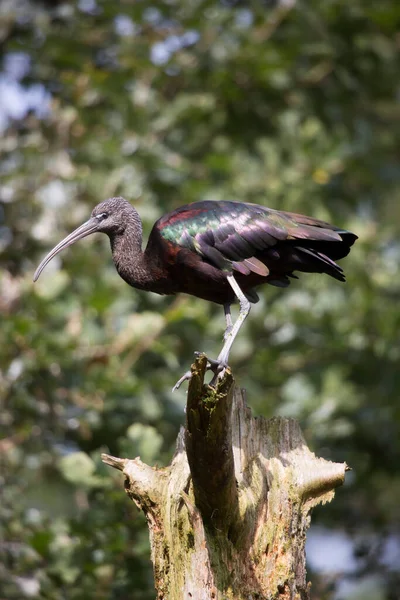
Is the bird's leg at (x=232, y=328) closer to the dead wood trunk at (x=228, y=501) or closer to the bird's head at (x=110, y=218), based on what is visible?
the dead wood trunk at (x=228, y=501)

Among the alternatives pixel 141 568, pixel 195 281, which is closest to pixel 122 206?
pixel 195 281

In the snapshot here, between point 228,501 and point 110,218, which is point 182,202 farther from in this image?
point 228,501

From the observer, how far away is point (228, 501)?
15.0 feet

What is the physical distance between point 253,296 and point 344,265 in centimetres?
372

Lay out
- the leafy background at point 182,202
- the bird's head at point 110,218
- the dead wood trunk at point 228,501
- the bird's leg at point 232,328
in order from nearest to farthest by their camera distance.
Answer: the dead wood trunk at point 228,501 → the bird's leg at point 232,328 → the bird's head at point 110,218 → the leafy background at point 182,202

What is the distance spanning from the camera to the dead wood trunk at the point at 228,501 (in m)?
4.43

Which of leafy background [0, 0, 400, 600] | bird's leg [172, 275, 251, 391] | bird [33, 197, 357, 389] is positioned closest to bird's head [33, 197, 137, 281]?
bird [33, 197, 357, 389]

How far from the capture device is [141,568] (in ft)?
22.2

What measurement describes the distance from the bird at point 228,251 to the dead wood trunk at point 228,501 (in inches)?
32.7

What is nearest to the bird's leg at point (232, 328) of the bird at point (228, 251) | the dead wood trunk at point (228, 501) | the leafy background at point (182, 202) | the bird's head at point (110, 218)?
the bird at point (228, 251)

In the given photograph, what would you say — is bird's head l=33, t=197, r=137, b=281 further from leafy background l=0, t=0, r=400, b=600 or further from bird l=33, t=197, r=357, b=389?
leafy background l=0, t=0, r=400, b=600

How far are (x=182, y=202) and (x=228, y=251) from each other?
144 inches

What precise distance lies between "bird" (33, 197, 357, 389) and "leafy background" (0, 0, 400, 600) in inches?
87.0

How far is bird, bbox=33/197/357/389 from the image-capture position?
5.69 m
